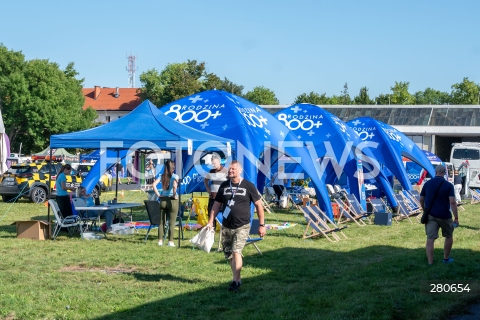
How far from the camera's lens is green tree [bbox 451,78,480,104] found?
3242 inches

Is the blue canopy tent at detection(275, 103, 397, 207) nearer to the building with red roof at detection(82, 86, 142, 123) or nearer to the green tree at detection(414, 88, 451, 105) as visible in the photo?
the building with red roof at detection(82, 86, 142, 123)

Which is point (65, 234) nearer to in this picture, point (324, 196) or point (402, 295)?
point (324, 196)

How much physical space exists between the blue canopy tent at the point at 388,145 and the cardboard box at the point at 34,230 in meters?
11.6

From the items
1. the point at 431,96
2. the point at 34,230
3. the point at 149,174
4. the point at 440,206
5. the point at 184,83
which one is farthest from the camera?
the point at 431,96

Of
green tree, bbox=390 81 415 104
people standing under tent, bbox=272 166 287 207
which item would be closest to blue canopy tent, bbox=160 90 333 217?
people standing under tent, bbox=272 166 287 207

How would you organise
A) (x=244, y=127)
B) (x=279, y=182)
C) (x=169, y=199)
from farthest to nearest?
(x=279, y=182) → (x=244, y=127) → (x=169, y=199)

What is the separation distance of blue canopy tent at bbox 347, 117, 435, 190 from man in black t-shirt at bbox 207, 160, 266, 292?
44.1 feet

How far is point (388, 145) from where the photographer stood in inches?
825

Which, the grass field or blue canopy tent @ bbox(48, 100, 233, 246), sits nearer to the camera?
the grass field

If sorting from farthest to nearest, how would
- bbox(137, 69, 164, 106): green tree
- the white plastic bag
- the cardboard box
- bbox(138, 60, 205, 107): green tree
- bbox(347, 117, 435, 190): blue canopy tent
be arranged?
bbox(137, 69, 164, 106): green tree
bbox(138, 60, 205, 107): green tree
bbox(347, 117, 435, 190): blue canopy tent
the cardboard box
the white plastic bag

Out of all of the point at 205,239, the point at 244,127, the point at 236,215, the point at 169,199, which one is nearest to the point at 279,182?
the point at 244,127

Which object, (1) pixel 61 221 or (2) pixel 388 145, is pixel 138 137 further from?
(2) pixel 388 145

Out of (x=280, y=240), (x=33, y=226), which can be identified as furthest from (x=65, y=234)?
(x=280, y=240)

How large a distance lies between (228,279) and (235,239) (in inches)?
41.1
